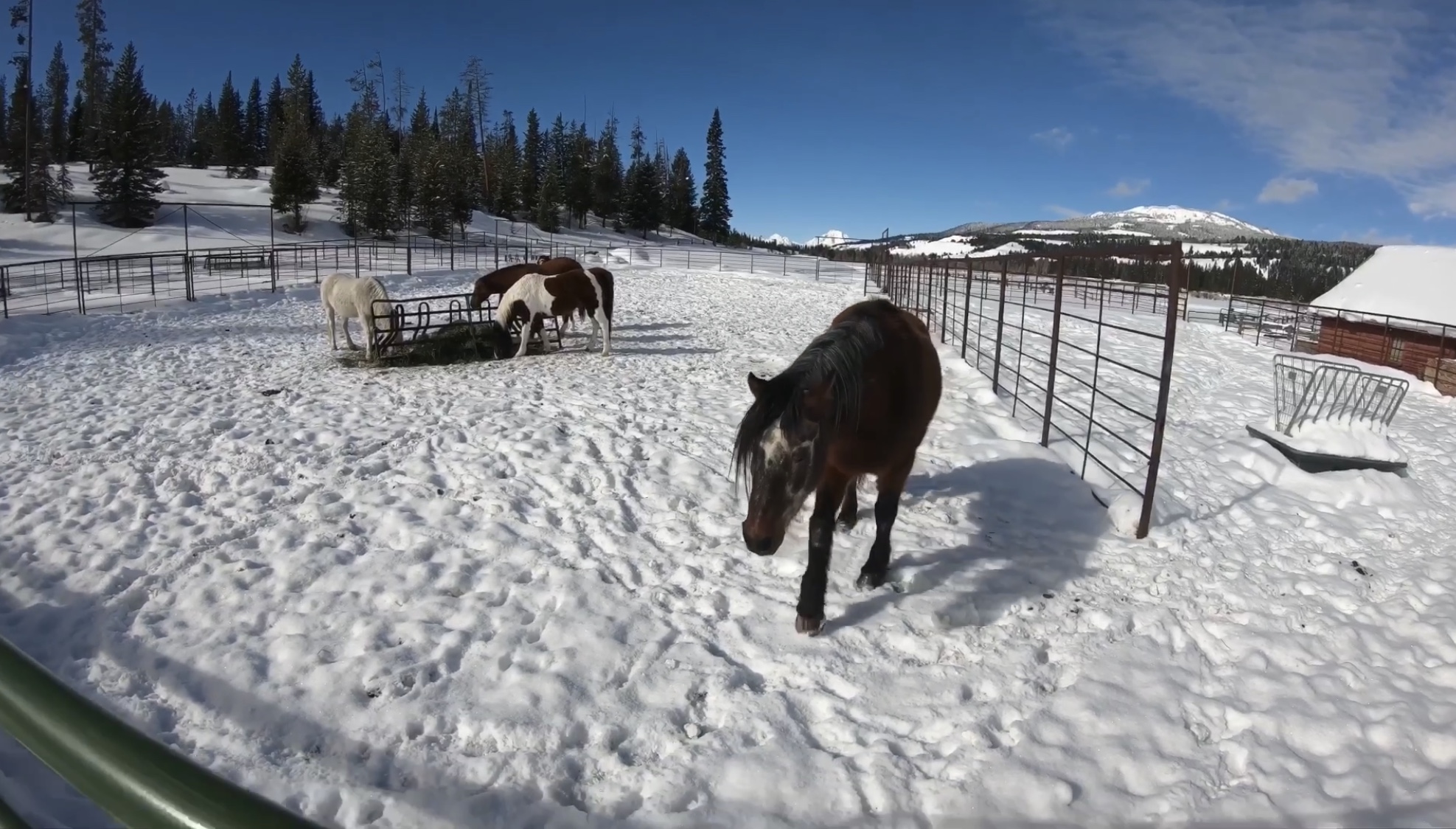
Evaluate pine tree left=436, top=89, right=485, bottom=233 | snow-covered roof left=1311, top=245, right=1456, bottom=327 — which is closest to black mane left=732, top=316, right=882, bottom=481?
snow-covered roof left=1311, top=245, right=1456, bottom=327

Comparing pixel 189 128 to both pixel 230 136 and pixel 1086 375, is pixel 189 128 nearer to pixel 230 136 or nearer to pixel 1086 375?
pixel 230 136

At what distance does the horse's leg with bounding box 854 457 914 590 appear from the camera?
4168mm

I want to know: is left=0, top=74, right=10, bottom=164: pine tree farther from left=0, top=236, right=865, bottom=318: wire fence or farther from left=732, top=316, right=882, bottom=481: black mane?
left=732, top=316, right=882, bottom=481: black mane

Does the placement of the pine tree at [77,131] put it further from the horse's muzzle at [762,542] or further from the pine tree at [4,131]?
the horse's muzzle at [762,542]

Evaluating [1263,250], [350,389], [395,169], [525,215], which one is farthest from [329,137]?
[1263,250]

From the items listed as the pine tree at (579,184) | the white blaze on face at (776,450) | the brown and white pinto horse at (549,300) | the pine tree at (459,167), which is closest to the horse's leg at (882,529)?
the white blaze on face at (776,450)

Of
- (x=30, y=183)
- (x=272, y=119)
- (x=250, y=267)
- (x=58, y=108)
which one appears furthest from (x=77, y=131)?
(x=250, y=267)

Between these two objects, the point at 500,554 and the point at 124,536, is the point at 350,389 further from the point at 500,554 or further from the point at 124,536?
the point at 500,554

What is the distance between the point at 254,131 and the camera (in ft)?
243

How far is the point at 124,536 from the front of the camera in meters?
4.47

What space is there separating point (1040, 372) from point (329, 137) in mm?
77641

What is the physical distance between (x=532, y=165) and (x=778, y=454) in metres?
75.8

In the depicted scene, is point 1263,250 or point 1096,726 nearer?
point 1096,726

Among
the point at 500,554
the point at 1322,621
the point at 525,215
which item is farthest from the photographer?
the point at 525,215
